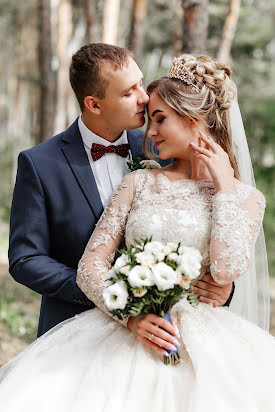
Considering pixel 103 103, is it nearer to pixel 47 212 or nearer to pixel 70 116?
pixel 47 212

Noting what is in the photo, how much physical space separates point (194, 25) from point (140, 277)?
5119 mm

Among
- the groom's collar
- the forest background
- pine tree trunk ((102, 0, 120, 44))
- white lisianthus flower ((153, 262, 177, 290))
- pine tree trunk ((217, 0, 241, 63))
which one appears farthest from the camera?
pine tree trunk ((217, 0, 241, 63))

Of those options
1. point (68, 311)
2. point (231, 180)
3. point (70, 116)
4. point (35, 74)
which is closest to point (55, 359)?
point (68, 311)

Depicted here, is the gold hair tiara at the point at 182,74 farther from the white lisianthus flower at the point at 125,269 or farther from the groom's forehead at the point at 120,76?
the white lisianthus flower at the point at 125,269

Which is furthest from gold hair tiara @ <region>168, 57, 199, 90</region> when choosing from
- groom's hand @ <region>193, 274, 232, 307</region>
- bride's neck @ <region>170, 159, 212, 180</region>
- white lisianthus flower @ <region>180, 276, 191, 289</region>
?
white lisianthus flower @ <region>180, 276, 191, 289</region>

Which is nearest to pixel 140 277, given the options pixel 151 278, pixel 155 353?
pixel 151 278

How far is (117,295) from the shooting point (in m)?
2.25

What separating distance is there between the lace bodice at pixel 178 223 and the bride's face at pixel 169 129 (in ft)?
0.61

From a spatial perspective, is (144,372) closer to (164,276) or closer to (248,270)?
(164,276)

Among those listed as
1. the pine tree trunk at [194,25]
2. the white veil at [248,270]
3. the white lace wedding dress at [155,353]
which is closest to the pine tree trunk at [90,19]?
the pine tree trunk at [194,25]

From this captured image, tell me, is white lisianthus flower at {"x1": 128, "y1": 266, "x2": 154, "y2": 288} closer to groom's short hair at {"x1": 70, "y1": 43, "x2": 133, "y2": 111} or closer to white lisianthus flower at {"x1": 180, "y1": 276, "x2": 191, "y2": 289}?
white lisianthus flower at {"x1": 180, "y1": 276, "x2": 191, "y2": 289}

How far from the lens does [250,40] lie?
70.1 ft

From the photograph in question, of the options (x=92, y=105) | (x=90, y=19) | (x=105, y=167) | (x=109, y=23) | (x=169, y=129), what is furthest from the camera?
(x=90, y=19)

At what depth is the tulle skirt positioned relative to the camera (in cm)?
237
